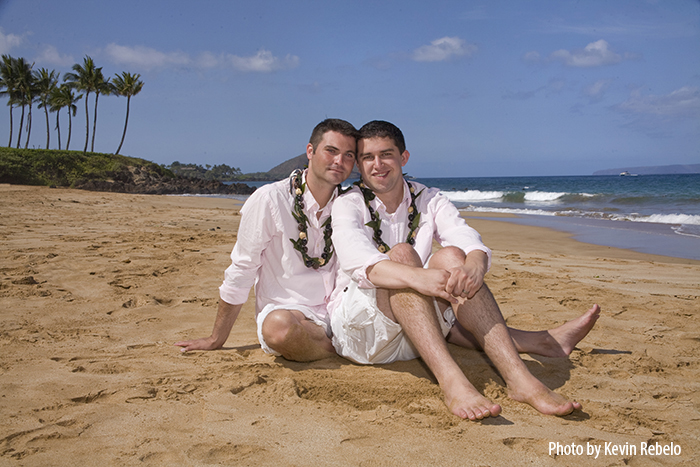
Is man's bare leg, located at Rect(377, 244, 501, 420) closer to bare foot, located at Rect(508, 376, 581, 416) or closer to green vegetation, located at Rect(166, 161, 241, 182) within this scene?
bare foot, located at Rect(508, 376, 581, 416)

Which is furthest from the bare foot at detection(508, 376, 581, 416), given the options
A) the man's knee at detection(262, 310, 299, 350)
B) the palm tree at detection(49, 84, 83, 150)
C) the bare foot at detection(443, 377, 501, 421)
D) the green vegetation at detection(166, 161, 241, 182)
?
the green vegetation at detection(166, 161, 241, 182)

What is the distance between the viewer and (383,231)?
290 centimetres

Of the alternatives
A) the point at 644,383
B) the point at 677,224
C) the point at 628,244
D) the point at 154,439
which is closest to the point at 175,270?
the point at 154,439

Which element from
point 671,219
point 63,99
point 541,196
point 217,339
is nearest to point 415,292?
point 217,339

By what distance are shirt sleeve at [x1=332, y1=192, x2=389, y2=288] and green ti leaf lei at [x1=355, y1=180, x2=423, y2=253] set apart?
49 mm

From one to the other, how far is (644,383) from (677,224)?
12498mm

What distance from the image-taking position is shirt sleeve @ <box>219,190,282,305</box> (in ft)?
9.18

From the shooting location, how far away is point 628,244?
916 cm

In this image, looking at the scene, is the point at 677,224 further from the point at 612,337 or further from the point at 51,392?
the point at 51,392

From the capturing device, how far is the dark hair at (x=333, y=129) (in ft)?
9.45

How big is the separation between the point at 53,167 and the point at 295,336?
97.3 ft

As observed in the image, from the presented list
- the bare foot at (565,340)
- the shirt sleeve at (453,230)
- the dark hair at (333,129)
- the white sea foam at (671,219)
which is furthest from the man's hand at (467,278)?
the white sea foam at (671,219)

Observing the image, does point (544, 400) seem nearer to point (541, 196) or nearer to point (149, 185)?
point (541, 196)

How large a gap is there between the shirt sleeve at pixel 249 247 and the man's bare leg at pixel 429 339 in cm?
83
